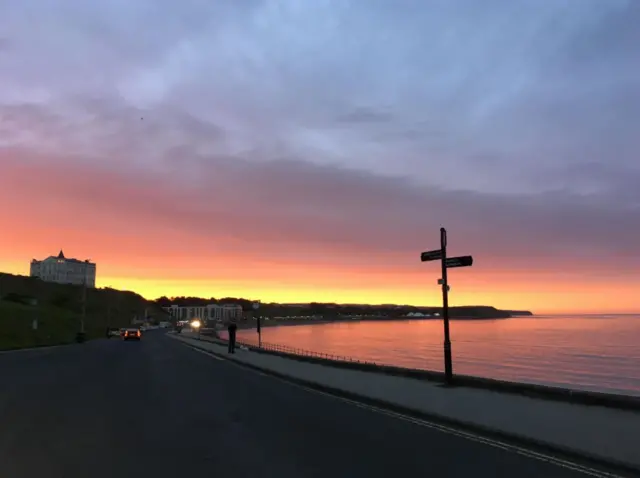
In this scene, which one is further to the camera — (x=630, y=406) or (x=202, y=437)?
(x=630, y=406)

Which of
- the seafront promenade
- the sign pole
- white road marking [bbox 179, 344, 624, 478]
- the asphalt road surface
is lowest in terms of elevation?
white road marking [bbox 179, 344, 624, 478]

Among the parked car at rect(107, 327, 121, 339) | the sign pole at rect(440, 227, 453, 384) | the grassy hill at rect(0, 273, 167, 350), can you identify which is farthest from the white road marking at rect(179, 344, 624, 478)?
the parked car at rect(107, 327, 121, 339)

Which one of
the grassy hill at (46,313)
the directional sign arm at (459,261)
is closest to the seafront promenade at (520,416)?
the directional sign arm at (459,261)

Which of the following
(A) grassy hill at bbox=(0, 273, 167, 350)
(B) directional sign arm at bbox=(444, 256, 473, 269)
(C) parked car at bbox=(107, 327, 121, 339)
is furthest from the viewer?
(C) parked car at bbox=(107, 327, 121, 339)

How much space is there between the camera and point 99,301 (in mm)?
190250

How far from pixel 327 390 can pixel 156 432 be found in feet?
25.1

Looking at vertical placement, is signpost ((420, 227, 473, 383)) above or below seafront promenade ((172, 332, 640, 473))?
above

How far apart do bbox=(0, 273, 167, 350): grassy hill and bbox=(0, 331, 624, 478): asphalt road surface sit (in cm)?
4553

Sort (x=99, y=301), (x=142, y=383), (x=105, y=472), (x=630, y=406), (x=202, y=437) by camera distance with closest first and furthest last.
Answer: (x=105, y=472)
(x=202, y=437)
(x=630, y=406)
(x=142, y=383)
(x=99, y=301)

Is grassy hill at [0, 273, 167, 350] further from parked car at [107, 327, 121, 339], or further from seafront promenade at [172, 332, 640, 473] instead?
seafront promenade at [172, 332, 640, 473]

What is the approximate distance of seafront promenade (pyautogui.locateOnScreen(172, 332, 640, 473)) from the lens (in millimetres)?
8648

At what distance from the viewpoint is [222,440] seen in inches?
372

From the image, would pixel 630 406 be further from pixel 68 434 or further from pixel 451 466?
pixel 68 434

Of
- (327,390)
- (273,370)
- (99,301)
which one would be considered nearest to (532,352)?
(273,370)
